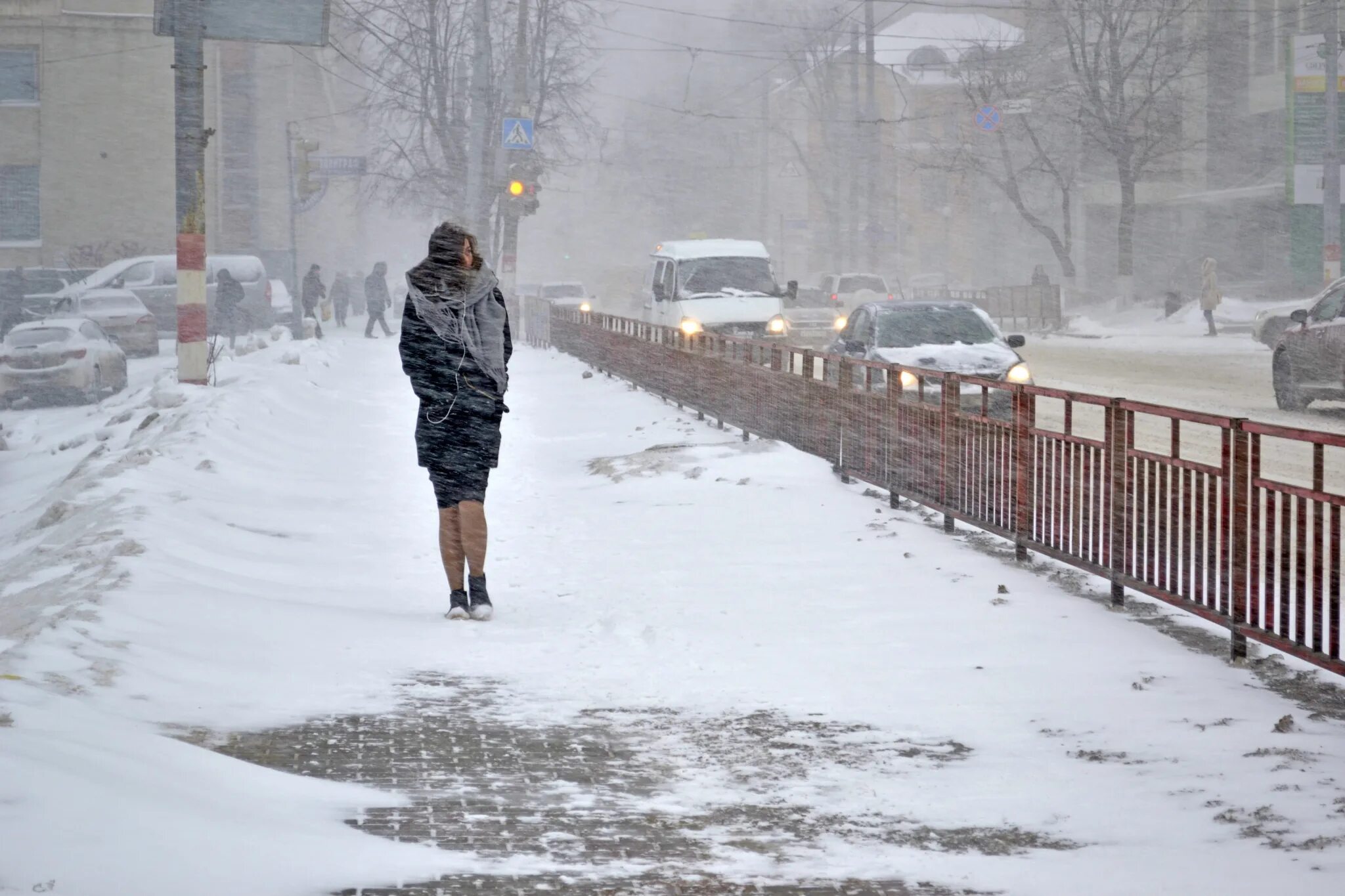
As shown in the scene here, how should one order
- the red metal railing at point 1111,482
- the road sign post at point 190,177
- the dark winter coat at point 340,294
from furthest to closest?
the dark winter coat at point 340,294, the road sign post at point 190,177, the red metal railing at point 1111,482

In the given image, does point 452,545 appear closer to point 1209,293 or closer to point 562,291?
point 1209,293

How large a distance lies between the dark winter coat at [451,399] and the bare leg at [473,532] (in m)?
0.23

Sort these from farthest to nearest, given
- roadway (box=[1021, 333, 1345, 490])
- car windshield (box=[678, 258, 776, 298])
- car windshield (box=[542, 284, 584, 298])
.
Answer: car windshield (box=[542, 284, 584, 298])
car windshield (box=[678, 258, 776, 298])
roadway (box=[1021, 333, 1345, 490])

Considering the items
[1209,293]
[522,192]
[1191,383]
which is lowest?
[1191,383]

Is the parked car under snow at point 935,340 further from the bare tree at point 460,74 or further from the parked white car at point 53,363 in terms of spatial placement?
the bare tree at point 460,74

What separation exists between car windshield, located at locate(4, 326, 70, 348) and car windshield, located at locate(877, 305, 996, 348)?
13.6m

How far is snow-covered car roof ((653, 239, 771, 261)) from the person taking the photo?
81.9ft

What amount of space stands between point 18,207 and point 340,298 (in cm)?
1033

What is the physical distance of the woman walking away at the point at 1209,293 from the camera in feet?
114

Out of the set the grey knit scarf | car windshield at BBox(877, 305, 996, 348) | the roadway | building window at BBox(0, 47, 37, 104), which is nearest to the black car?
the roadway

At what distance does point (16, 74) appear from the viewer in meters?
42.6

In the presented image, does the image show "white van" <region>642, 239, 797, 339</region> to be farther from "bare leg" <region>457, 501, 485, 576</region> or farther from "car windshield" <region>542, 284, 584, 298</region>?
"car windshield" <region>542, 284, 584, 298</region>

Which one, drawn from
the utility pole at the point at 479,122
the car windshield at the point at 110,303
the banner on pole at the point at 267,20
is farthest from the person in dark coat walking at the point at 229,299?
the banner on pole at the point at 267,20

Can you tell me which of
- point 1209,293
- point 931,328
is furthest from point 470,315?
point 1209,293
